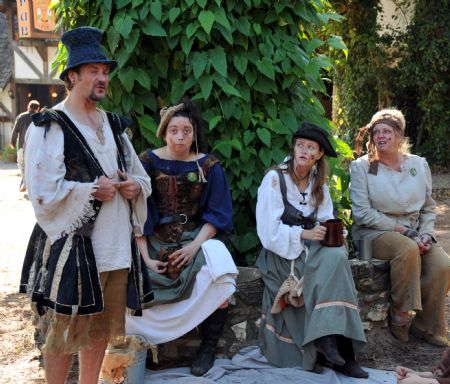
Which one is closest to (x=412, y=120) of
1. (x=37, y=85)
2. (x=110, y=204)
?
(x=110, y=204)

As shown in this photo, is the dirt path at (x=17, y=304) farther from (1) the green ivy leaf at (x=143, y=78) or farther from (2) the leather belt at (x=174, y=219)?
(1) the green ivy leaf at (x=143, y=78)

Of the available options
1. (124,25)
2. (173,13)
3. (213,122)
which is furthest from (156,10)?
(213,122)

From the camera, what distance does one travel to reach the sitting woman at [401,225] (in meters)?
4.09

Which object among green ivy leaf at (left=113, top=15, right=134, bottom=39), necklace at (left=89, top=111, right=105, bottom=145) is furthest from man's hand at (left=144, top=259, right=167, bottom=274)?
green ivy leaf at (left=113, top=15, right=134, bottom=39)

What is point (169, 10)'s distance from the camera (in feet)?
13.1

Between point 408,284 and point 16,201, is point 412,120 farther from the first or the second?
point 408,284

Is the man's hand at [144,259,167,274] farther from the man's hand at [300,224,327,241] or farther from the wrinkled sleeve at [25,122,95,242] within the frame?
the wrinkled sleeve at [25,122,95,242]

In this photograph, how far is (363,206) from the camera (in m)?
4.27

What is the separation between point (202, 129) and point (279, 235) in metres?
0.80

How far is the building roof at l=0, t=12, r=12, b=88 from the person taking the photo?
2120 cm

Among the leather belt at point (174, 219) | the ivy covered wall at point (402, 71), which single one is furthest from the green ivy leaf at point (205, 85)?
the ivy covered wall at point (402, 71)

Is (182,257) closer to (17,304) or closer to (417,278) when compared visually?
(417,278)

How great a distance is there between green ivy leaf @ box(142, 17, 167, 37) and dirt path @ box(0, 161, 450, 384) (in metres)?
2.15

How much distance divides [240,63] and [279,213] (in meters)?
1.04
